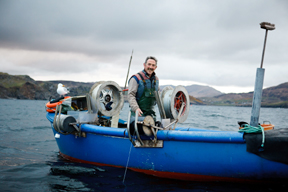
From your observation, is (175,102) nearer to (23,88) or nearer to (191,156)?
(191,156)

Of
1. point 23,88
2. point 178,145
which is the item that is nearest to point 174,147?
point 178,145

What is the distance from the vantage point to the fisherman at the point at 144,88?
5.24 meters

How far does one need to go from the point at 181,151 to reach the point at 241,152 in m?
1.10

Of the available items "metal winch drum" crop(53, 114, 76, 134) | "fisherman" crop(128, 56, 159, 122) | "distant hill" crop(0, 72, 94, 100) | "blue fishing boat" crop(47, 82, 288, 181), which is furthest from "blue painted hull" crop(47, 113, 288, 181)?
"distant hill" crop(0, 72, 94, 100)

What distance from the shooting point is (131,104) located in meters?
5.14

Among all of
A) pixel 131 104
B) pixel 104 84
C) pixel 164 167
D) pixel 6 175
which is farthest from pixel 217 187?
pixel 6 175

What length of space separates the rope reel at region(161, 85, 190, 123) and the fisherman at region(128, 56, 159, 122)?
1.07 ft

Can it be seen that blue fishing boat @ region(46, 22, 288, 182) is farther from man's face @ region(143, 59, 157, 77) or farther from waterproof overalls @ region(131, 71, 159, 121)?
man's face @ region(143, 59, 157, 77)

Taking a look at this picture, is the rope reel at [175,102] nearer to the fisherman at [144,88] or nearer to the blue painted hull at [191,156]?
the fisherman at [144,88]

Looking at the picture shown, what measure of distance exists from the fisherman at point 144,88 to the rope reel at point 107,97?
141 cm

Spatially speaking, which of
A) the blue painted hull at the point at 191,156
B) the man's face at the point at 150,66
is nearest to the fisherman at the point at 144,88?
the man's face at the point at 150,66

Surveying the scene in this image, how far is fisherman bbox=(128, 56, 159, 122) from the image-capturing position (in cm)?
524

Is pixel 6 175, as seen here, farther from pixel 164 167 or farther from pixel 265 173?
pixel 265 173

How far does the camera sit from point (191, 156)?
193 inches
